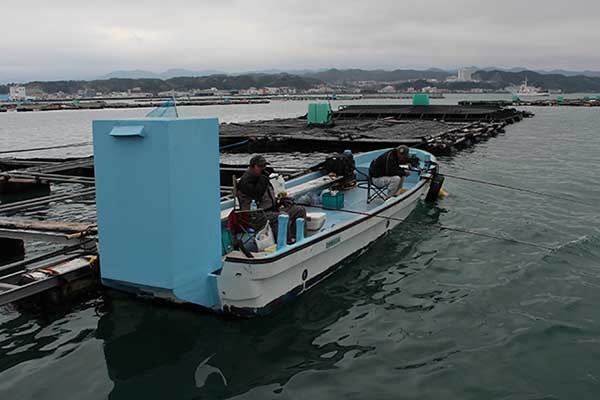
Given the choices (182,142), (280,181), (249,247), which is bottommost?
(249,247)

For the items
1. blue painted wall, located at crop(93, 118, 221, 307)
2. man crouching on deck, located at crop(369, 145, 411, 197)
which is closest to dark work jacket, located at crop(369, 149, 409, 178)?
man crouching on deck, located at crop(369, 145, 411, 197)

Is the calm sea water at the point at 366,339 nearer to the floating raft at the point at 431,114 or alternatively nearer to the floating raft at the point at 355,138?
the floating raft at the point at 355,138

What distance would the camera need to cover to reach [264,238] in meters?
7.90

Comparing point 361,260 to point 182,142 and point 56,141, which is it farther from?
point 56,141

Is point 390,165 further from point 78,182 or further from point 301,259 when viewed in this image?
point 78,182

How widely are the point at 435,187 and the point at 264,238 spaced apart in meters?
8.72

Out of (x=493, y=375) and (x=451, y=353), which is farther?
(x=451, y=353)

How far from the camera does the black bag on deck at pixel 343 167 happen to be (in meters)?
13.8

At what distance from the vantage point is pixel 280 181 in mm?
9875

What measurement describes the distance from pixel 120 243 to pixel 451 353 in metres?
4.37

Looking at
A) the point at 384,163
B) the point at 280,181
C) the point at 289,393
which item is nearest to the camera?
the point at 289,393

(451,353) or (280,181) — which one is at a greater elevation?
(280,181)

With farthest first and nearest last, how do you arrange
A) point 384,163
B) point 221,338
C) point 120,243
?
point 384,163 < point 221,338 < point 120,243

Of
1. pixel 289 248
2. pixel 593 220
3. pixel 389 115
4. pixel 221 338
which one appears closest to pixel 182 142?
pixel 289 248
